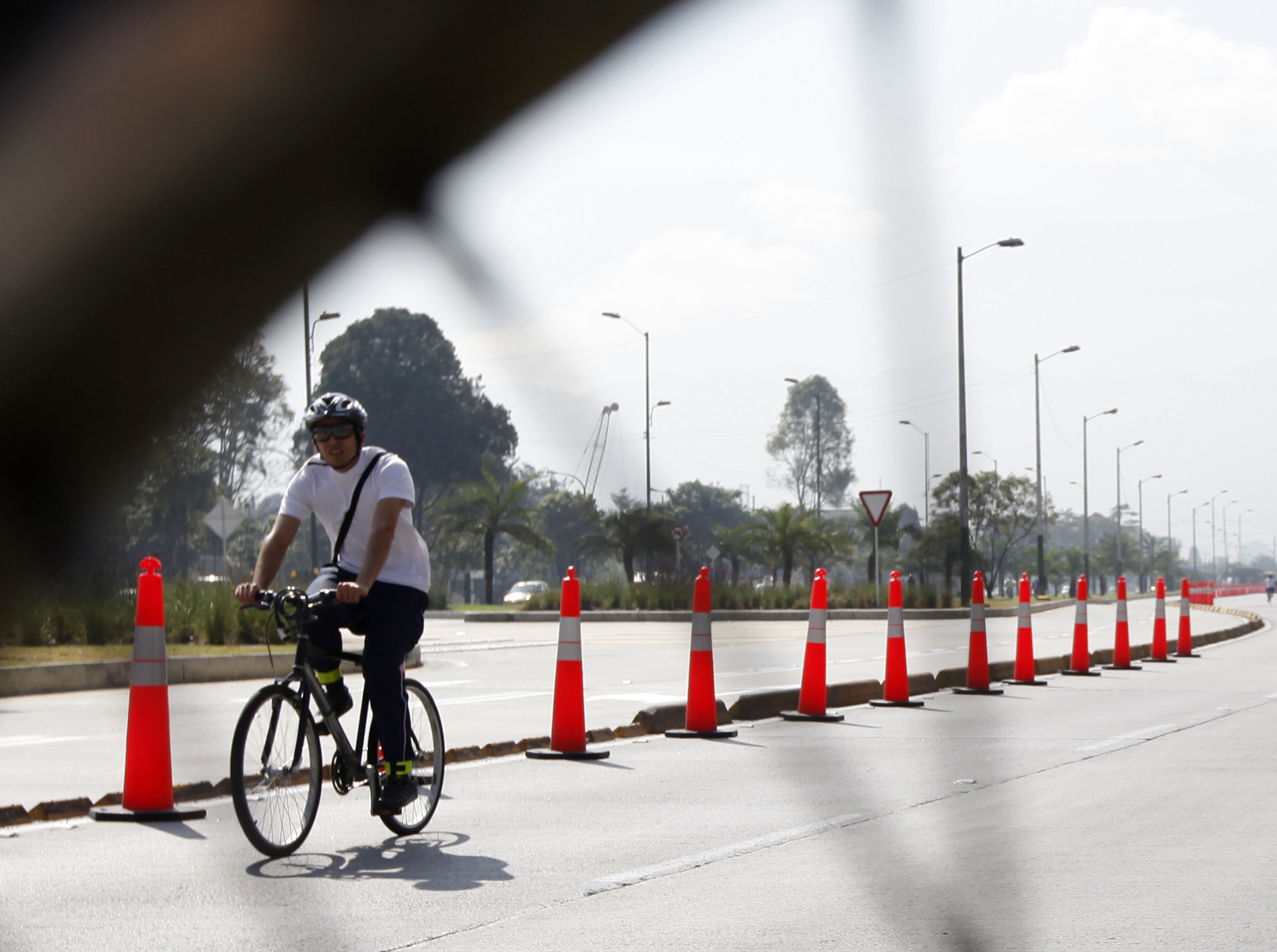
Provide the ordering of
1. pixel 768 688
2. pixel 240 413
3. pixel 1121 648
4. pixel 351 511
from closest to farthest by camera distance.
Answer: pixel 240 413 < pixel 351 511 < pixel 768 688 < pixel 1121 648

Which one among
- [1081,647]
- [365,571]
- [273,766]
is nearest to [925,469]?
[365,571]

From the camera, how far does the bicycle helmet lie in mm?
2018

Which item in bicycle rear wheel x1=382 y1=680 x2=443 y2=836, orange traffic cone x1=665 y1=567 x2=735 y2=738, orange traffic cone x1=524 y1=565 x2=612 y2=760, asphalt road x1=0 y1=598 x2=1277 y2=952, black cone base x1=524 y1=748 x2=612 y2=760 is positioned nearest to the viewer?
asphalt road x1=0 y1=598 x2=1277 y2=952

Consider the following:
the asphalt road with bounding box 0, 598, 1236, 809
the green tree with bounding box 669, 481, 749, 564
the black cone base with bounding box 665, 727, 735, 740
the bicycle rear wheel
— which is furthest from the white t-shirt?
the black cone base with bounding box 665, 727, 735, 740

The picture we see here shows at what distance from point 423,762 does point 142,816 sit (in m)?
1.22

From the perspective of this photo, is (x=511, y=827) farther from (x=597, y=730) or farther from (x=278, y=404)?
(x=278, y=404)

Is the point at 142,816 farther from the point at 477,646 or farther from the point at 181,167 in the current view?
the point at 477,646

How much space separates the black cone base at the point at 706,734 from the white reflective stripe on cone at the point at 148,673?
4.68 m

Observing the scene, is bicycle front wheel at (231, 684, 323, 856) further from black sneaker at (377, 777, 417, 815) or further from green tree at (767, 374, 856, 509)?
green tree at (767, 374, 856, 509)

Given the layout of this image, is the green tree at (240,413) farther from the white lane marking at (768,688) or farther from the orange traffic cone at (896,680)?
the orange traffic cone at (896,680)

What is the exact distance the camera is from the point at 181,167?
5.15 ft

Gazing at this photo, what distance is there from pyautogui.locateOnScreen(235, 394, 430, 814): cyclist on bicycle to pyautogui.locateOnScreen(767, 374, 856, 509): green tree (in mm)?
3114

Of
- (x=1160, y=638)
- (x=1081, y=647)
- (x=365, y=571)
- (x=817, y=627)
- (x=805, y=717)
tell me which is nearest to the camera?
(x=365, y=571)

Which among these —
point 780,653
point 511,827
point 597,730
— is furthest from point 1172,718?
point 780,653
